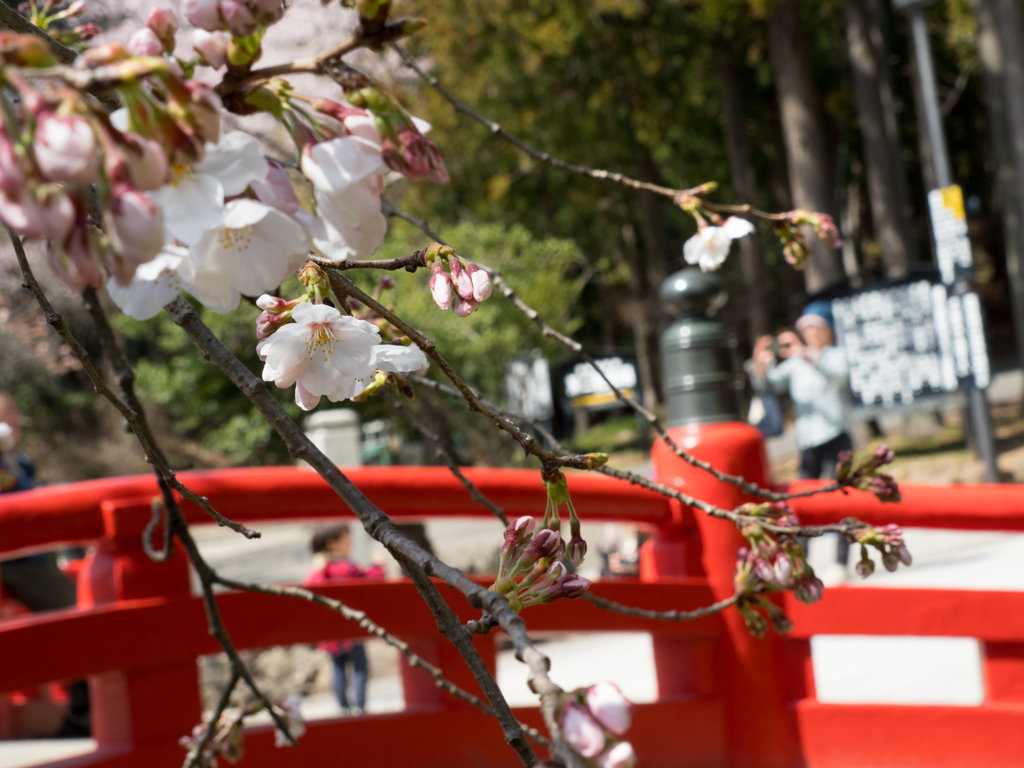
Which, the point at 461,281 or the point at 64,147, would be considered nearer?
the point at 64,147

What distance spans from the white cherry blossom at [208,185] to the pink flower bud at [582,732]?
283mm

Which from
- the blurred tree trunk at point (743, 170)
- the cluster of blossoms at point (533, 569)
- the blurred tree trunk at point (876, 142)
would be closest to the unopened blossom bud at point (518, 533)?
the cluster of blossoms at point (533, 569)

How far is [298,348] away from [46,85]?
0.34 m

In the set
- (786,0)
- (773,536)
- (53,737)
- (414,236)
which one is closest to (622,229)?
(786,0)

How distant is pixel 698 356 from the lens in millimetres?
2289

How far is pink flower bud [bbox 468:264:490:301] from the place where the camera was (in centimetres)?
66

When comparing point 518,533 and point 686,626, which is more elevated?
point 518,533

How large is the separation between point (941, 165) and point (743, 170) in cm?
537

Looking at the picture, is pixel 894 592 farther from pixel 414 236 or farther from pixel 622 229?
pixel 622 229

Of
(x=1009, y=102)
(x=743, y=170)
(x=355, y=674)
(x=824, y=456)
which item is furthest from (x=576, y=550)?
(x=743, y=170)

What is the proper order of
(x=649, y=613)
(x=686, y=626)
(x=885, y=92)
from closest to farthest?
(x=649, y=613) → (x=686, y=626) → (x=885, y=92)

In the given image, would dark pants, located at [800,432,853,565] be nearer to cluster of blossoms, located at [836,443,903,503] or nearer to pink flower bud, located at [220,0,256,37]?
cluster of blossoms, located at [836,443,903,503]

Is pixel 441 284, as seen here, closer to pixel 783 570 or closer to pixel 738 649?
pixel 783 570

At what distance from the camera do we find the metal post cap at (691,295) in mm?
2336
